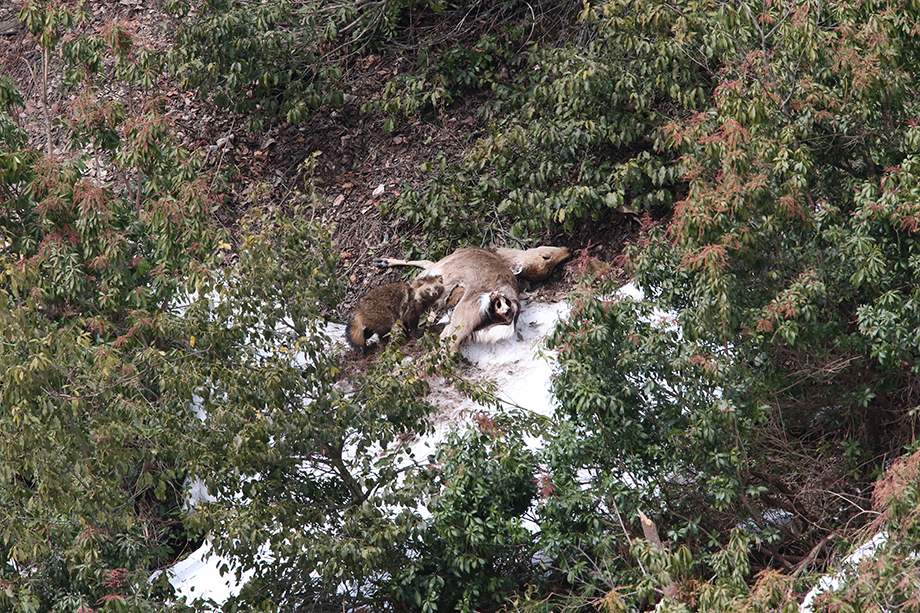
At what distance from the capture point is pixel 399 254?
1145cm

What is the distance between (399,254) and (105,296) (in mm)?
3929

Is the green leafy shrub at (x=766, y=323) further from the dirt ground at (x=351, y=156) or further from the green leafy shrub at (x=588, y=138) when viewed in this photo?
the dirt ground at (x=351, y=156)

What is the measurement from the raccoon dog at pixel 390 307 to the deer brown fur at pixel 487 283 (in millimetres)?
157

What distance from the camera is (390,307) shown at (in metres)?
9.96

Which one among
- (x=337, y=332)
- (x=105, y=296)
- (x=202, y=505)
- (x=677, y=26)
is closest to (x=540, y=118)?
A: (x=677, y=26)

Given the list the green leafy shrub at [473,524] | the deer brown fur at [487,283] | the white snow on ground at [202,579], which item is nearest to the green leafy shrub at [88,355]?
the white snow on ground at [202,579]

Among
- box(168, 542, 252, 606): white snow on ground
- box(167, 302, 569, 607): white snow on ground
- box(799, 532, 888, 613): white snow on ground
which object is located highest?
box(799, 532, 888, 613): white snow on ground

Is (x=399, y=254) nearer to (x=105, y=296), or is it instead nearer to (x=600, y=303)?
(x=105, y=296)

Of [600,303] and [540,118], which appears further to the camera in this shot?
[540,118]

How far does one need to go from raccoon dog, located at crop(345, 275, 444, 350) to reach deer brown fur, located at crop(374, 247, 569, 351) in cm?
16

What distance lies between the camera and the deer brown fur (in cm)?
968

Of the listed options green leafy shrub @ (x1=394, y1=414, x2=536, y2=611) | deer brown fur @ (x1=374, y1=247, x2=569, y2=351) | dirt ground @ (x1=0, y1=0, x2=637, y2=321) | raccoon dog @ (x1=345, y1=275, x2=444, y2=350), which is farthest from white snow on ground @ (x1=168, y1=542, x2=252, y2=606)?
dirt ground @ (x1=0, y1=0, x2=637, y2=321)

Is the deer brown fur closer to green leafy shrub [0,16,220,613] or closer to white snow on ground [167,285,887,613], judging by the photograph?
white snow on ground [167,285,887,613]

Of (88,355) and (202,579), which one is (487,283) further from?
(88,355)
